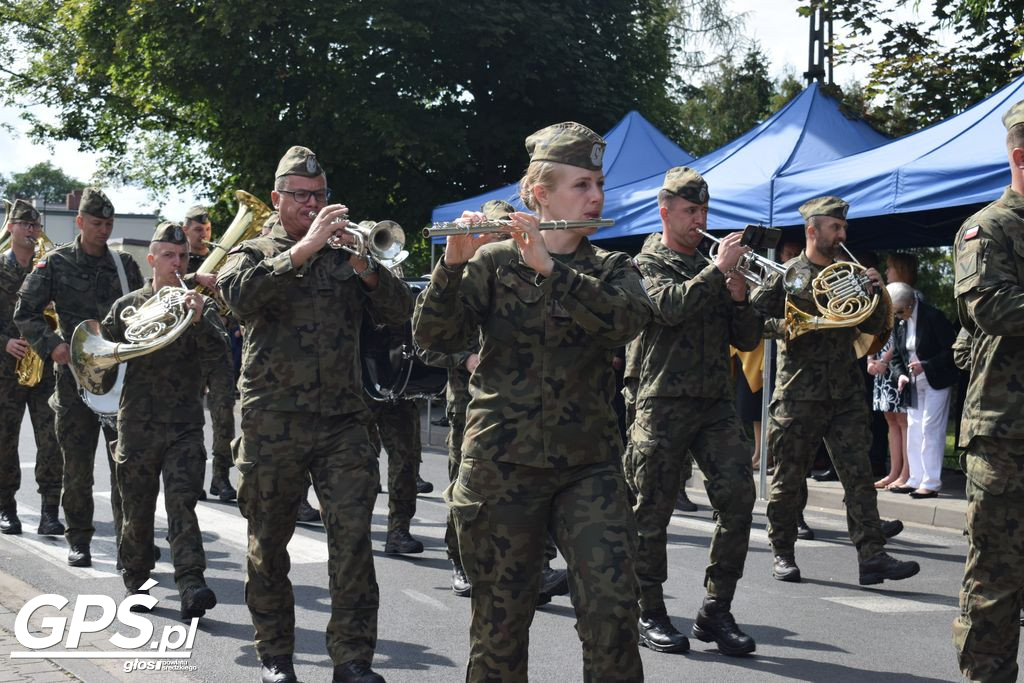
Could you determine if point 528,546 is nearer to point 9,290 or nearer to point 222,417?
point 9,290

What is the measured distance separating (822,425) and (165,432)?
4.03 m

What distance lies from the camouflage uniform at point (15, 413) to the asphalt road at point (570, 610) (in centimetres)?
40

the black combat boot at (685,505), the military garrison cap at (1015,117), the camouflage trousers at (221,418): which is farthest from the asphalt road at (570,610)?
the military garrison cap at (1015,117)

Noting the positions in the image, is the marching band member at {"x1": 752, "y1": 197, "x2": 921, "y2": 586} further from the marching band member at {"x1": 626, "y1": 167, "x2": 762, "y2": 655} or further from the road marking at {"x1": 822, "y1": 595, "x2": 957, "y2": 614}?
the marching band member at {"x1": 626, "y1": 167, "x2": 762, "y2": 655}

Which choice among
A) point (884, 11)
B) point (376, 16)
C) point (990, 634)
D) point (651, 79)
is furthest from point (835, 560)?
point (651, 79)

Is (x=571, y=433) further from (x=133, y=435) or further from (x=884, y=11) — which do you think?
(x=884, y=11)

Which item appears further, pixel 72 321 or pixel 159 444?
pixel 72 321

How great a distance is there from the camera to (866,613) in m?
7.23

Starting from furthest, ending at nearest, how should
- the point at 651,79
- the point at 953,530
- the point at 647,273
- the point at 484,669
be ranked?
the point at 651,79, the point at 953,530, the point at 647,273, the point at 484,669

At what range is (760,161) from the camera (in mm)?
12508

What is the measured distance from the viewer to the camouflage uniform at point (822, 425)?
791 centimetres

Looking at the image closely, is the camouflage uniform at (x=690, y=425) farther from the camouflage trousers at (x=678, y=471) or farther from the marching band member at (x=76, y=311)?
the marching band member at (x=76, y=311)

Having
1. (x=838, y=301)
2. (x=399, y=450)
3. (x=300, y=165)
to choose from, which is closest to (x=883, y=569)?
(x=838, y=301)

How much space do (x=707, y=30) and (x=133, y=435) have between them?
110 ft
